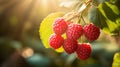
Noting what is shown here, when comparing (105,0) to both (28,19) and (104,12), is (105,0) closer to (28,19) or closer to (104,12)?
(104,12)

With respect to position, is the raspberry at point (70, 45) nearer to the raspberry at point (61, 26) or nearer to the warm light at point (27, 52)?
the raspberry at point (61, 26)

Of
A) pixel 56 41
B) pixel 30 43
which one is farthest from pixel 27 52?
pixel 56 41

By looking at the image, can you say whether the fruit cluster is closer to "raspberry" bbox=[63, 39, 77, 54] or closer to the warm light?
"raspberry" bbox=[63, 39, 77, 54]

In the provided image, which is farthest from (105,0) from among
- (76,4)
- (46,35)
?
(46,35)

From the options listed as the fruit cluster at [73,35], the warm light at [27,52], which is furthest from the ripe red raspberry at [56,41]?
the warm light at [27,52]

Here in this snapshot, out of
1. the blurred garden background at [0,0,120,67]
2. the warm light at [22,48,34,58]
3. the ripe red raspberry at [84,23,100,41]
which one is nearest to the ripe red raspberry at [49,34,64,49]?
the ripe red raspberry at [84,23,100,41]

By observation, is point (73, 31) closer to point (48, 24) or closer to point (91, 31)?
point (91, 31)
